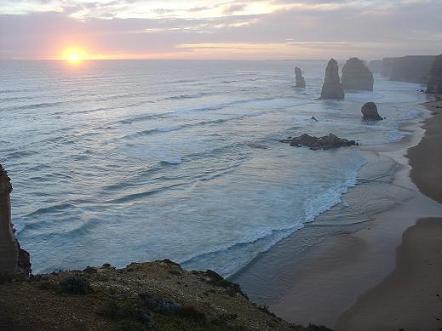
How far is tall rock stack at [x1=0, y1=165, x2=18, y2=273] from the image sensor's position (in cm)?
1705

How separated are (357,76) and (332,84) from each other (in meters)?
32.7

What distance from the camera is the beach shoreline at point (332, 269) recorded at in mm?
21328

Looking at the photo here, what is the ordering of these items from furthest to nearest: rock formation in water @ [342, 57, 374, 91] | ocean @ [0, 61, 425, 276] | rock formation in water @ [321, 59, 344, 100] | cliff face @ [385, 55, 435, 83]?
1. cliff face @ [385, 55, 435, 83]
2. rock formation in water @ [342, 57, 374, 91]
3. rock formation in water @ [321, 59, 344, 100]
4. ocean @ [0, 61, 425, 276]

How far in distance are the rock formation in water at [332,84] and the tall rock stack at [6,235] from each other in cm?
10515

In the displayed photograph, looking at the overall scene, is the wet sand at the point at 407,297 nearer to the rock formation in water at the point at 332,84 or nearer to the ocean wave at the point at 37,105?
the ocean wave at the point at 37,105

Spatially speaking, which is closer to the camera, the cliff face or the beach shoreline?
the beach shoreline

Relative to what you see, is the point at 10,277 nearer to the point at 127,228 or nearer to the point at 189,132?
the point at 127,228

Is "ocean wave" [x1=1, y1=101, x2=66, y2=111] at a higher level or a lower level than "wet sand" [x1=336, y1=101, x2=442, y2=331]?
higher

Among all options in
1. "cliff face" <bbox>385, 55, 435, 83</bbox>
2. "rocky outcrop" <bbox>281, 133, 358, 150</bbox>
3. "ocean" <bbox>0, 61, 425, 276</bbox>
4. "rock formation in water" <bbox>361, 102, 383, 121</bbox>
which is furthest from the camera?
"cliff face" <bbox>385, 55, 435, 83</bbox>

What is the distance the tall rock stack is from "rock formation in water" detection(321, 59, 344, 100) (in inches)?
4140

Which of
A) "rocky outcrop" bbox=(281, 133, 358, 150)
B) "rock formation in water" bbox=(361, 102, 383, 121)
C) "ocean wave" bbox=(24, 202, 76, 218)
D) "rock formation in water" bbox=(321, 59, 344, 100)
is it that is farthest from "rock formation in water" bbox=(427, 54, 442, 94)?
"ocean wave" bbox=(24, 202, 76, 218)

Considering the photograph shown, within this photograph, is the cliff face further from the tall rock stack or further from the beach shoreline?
the tall rock stack

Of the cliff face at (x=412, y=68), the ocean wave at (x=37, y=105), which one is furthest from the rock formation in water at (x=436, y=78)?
the ocean wave at (x=37, y=105)

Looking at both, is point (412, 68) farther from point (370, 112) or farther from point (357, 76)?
point (370, 112)
